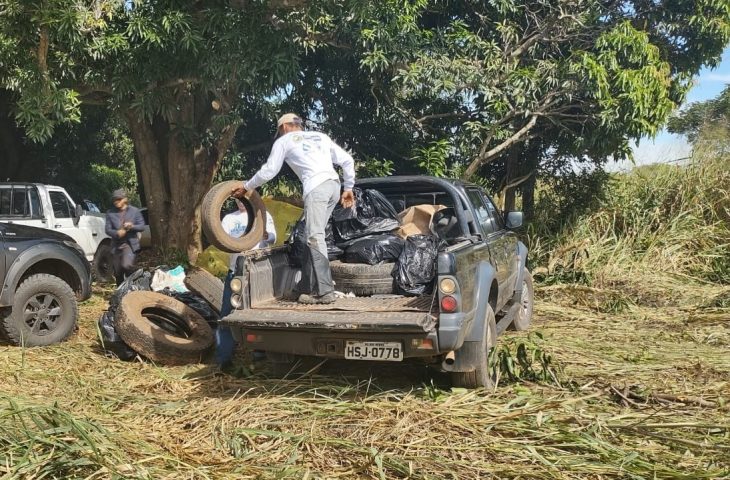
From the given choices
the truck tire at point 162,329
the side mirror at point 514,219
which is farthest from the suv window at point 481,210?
the truck tire at point 162,329

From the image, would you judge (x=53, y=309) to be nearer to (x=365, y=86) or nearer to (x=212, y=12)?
(x=212, y=12)

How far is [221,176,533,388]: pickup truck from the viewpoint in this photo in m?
4.08

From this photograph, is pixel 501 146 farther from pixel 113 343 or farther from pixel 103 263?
pixel 103 263

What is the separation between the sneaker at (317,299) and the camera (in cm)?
472

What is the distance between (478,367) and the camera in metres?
4.44

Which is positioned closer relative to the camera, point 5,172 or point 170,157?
point 170,157

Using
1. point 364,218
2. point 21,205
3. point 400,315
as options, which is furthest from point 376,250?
point 21,205

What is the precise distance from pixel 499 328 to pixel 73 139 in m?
14.2

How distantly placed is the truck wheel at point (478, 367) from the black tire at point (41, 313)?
393cm

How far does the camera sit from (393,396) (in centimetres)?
438

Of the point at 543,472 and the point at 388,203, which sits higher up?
the point at 388,203

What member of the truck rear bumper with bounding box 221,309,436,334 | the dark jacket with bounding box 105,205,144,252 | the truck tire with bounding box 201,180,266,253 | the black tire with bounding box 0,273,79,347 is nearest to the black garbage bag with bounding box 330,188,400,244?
the truck tire with bounding box 201,180,266,253

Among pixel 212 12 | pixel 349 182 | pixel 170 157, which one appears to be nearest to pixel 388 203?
pixel 349 182

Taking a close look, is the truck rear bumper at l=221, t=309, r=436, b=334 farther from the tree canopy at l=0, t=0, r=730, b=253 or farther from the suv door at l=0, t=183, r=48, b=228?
the suv door at l=0, t=183, r=48, b=228
